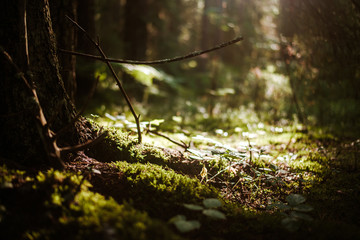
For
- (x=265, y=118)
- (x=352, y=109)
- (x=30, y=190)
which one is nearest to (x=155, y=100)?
(x=265, y=118)

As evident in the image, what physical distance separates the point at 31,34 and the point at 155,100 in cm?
1043

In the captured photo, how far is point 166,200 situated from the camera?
69.1 inches

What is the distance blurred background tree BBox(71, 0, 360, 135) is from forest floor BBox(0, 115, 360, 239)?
0.99m

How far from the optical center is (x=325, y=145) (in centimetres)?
389

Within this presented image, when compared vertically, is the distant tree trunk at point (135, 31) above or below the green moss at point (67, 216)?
above

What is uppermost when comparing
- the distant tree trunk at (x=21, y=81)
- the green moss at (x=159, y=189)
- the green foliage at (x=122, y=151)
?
the distant tree trunk at (x=21, y=81)

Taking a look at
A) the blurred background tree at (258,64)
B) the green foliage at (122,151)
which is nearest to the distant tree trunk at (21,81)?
the green foliage at (122,151)

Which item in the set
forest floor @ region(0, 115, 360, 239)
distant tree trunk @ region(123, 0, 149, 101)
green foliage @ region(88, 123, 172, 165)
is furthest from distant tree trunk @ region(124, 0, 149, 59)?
forest floor @ region(0, 115, 360, 239)

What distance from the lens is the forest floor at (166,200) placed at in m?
1.31

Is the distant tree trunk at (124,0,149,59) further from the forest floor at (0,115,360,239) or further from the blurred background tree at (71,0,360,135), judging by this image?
the forest floor at (0,115,360,239)

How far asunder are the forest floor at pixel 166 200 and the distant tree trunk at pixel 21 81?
19 cm

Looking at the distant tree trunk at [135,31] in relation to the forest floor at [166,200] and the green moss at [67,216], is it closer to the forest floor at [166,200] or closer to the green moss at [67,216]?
the forest floor at [166,200]

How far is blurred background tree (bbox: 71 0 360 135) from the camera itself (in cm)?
384

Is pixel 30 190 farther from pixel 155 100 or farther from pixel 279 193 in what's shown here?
pixel 155 100
